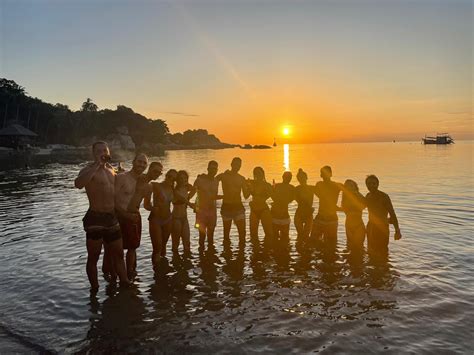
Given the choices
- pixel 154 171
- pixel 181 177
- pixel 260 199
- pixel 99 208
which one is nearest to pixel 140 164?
pixel 154 171

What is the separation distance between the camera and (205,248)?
1077 cm

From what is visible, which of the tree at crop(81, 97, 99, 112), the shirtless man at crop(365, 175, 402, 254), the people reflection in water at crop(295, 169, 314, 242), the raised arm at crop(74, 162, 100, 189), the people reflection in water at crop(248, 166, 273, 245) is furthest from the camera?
the tree at crop(81, 97, 99, 112)

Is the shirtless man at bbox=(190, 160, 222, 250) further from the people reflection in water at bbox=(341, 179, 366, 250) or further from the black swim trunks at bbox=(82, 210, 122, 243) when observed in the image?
the people reflection in water at bbox=(341, 179, 366, 250)

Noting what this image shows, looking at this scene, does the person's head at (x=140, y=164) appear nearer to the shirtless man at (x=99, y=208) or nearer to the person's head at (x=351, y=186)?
the shirtless man at (x=99, y=208)

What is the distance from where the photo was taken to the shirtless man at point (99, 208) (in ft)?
21.6

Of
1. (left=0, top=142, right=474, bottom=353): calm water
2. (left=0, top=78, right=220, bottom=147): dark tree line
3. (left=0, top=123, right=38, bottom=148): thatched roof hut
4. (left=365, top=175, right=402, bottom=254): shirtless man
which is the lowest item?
(left=0, top=142, right=474, bottom=353): calm water

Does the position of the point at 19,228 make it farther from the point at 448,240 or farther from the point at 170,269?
the point at 448,240

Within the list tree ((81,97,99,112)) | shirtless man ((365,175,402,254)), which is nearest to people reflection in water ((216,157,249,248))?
shirtless man ((365,175,402,254))

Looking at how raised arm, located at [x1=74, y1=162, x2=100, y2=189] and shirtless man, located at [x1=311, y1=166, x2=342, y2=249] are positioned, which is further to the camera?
shirtless man, located at [x1=311, y1=166, x2=342, y2=249]

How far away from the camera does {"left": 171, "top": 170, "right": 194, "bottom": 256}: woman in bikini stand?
9672mm

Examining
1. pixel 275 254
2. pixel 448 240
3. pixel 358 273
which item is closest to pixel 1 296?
pixel 275 254

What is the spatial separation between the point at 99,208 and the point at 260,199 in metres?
5.21

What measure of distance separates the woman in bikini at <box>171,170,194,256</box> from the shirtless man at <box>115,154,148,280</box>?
1.93 meters

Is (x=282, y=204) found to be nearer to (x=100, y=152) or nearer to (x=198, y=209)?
(x=198, y=209)
